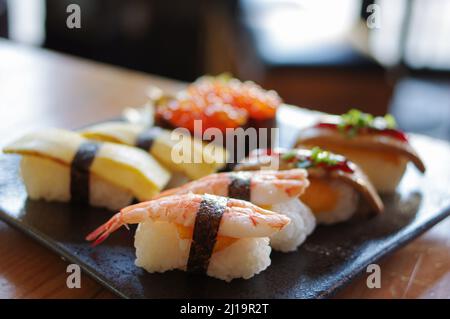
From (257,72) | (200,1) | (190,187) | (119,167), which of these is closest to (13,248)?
(119,167)

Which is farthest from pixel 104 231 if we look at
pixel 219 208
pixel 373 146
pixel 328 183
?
pixel 373 146

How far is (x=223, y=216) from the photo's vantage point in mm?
1395

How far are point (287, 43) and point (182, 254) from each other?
10.4ft

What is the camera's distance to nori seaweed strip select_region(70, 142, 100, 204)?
180cm

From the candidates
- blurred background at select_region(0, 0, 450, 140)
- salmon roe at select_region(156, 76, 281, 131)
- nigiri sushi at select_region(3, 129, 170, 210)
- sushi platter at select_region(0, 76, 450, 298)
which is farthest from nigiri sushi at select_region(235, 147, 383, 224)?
blurred background at select_region(0, 0, 450, 140)

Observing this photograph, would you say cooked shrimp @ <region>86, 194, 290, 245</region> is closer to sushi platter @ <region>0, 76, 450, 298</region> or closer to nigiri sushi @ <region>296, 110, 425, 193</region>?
sushi platter @ <region>0, 76, 450, 298</region>

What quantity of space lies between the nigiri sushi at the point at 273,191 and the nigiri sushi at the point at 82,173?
0.57ft

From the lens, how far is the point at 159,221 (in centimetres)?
146

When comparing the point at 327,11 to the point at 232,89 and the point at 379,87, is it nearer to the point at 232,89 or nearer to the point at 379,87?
the point at 379,87

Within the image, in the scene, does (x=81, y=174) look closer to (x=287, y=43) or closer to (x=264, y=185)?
(x=264, y=185)

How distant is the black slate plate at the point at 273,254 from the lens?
4.66 ft

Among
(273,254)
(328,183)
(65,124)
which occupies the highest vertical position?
(328,183)

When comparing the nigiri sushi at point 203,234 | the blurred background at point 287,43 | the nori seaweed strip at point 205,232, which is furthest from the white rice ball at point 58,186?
the blurred background at point 287,43

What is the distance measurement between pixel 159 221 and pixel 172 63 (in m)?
4.06
